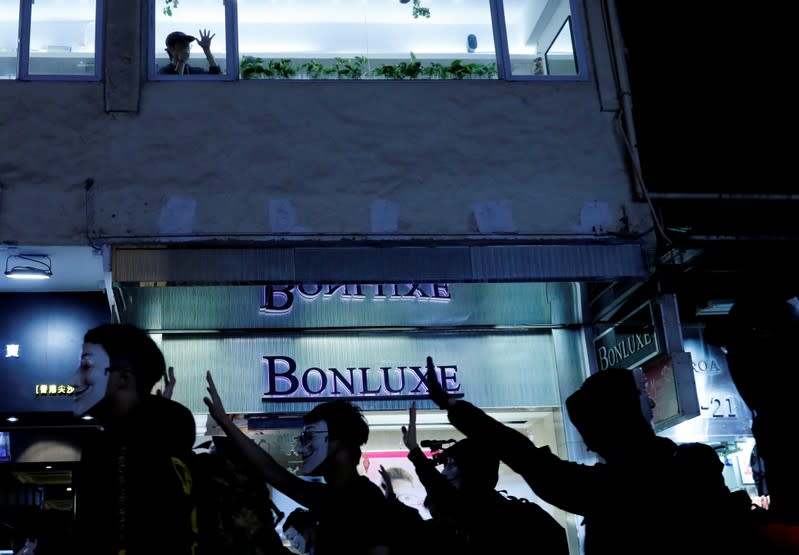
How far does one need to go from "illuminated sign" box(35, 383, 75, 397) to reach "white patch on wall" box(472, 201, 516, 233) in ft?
14.3

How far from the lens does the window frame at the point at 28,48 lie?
29.8 ft

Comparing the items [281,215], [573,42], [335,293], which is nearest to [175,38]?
[281,215]

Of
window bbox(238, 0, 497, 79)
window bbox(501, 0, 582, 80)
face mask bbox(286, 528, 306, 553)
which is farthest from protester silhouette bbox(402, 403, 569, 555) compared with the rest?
window bbox(501, 0, 582, 80)

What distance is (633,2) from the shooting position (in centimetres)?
1030

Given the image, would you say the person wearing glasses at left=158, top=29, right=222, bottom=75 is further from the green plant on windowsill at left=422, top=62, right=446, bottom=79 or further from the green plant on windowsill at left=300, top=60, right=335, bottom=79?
the green plant on windowsill at left=422, top=62, right=446, bottom=79

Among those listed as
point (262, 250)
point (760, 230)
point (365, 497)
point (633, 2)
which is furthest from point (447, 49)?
point (365, 497)

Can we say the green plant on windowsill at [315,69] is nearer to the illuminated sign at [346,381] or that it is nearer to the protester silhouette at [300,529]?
the illuminated sign at [346,381]

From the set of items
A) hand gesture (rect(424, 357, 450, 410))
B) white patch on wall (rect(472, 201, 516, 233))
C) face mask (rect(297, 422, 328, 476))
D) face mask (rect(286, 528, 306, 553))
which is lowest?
face mask (rect(286, 528, 306, 553))

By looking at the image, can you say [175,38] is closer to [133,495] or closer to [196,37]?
[196,37]

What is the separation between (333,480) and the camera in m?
4.98

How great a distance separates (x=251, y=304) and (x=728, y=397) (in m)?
5.02

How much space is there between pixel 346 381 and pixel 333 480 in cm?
521

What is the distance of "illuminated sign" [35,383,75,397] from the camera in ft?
32.4

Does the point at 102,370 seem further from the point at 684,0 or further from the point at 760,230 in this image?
the point at 684,0
